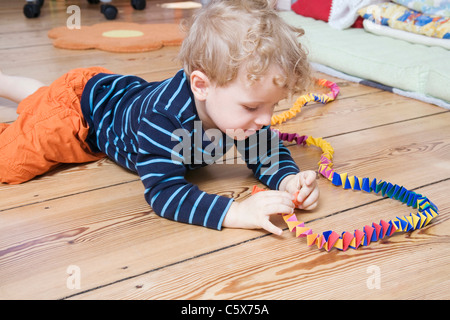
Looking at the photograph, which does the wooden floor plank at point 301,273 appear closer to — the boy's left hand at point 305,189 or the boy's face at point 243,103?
the boy's left hand at point 305,189

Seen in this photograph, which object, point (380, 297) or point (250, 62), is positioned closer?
point (380, 297)

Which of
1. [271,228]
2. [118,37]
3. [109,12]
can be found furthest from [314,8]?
[271,228]

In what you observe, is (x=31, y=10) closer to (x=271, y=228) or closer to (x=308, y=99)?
(x=308, y=99)

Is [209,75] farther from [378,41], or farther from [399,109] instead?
[378,41]

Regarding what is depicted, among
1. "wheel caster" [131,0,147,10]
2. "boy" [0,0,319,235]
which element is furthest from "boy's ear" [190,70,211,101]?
"wheel caster" [131,0,147,10]

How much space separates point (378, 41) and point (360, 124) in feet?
2.20

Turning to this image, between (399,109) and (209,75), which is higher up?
(209,75)

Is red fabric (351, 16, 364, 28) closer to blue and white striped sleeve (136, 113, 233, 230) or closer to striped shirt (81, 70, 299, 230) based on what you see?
striped shirt (81, 70, 299, 230)

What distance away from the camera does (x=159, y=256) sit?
2.74ft

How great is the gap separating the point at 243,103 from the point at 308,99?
2.27 ft

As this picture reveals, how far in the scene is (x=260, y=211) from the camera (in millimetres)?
890

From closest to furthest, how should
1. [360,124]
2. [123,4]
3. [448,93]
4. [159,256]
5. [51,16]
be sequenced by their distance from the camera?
1. [159,256]
2. [360,124]
3. [448,93]
4. [51,16]
5. [123,4]

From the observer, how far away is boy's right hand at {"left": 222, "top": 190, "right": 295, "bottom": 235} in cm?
88
